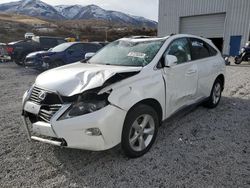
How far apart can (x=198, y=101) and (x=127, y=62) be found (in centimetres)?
183

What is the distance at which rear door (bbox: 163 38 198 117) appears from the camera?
3566 millimetres

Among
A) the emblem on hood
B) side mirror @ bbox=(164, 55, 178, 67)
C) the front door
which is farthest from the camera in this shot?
the front door

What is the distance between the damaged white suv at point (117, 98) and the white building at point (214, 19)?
18.0 metres

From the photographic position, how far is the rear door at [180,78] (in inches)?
140

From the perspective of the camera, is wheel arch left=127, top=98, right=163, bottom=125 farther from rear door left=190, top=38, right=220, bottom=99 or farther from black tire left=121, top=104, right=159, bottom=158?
rear door left=190, top=38, right=220, bottom=99

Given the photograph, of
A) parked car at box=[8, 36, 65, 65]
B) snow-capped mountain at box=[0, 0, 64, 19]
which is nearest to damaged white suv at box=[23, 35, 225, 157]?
parked car at box=[8, 36, 65, 65]

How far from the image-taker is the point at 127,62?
Result: 3629 millimetres

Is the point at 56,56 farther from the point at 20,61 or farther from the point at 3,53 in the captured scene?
the point at 3,53

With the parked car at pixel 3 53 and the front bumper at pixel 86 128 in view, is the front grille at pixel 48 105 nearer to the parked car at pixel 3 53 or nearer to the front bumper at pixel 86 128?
the front bumper at pixel 86 128

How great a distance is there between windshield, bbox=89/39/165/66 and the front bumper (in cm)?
113

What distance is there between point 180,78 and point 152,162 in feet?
4.95

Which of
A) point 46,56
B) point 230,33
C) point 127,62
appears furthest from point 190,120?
point 230,33

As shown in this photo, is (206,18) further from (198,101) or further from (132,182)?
(132,182)

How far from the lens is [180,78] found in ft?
12.5
